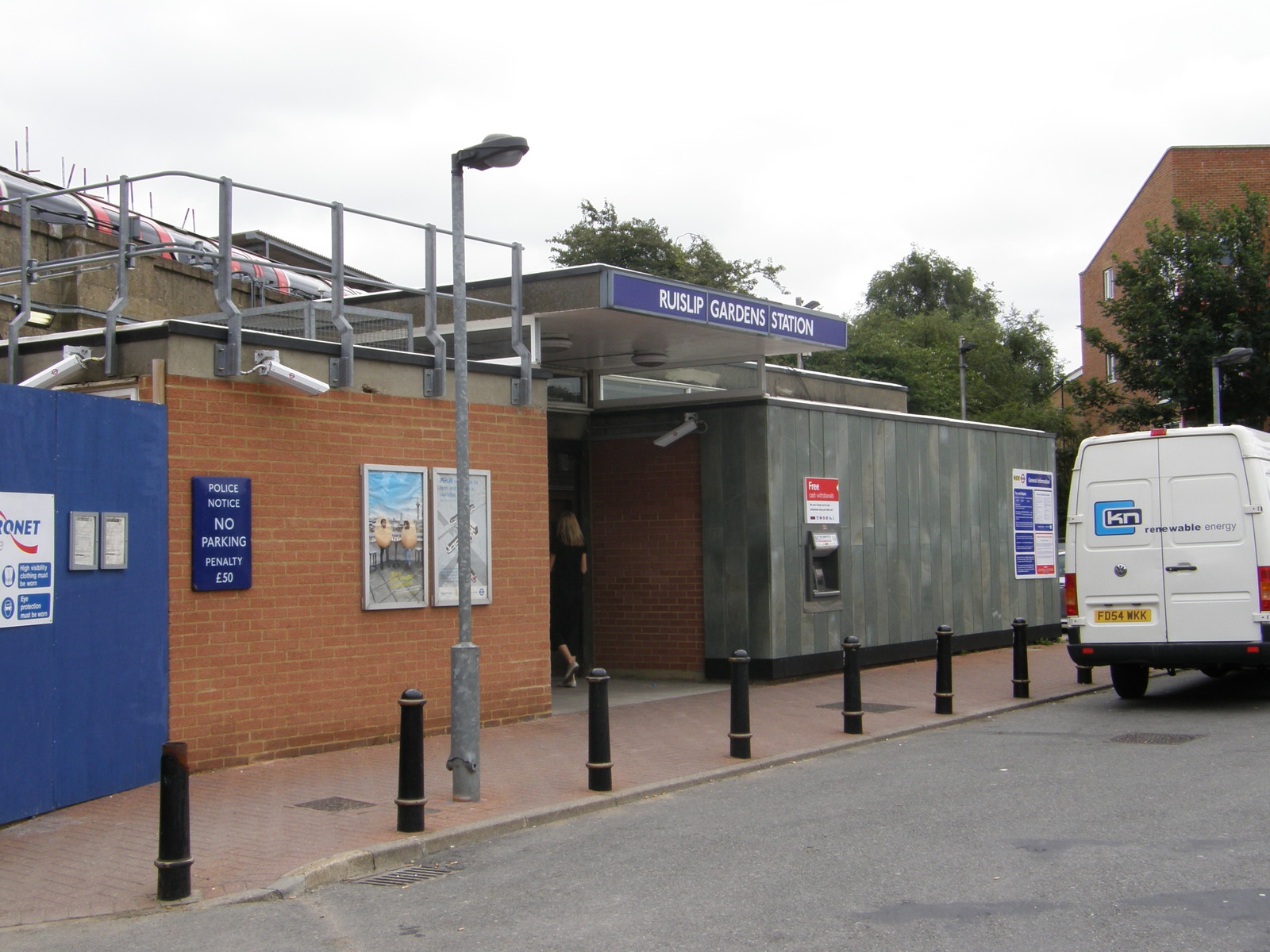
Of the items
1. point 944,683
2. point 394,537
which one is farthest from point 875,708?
point 394,537

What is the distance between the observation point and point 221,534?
930cm

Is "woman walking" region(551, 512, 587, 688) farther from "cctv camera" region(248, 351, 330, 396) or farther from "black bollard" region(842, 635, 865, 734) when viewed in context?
"cctv camera" region(248, 351, 330, 396)

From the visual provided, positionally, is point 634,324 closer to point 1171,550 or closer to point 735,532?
point 735,532

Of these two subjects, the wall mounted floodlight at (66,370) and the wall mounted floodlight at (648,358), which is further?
the wall mounted floodlight at (648,358)

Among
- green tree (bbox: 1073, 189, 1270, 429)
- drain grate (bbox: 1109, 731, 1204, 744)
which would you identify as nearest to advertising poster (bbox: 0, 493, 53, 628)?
drain grate (bbox: 1109, 731, 1204, 744)

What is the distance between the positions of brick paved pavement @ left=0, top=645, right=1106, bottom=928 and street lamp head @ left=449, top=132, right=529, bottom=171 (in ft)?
14.3

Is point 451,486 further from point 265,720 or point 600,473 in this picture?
point 600,473

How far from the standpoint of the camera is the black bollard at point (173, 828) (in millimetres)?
6141

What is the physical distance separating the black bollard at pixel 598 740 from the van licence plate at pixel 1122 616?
6389 mm

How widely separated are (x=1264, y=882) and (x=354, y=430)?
7.35 metres

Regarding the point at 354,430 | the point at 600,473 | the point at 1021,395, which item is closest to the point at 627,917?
the point at 354,430

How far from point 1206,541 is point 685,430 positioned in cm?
587

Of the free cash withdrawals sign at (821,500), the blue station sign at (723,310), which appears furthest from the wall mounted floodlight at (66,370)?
the free cash withdrawals sign at (821,500)

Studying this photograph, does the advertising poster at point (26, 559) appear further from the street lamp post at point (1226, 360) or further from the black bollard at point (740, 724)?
the street lamp post at point (1226, 360)
